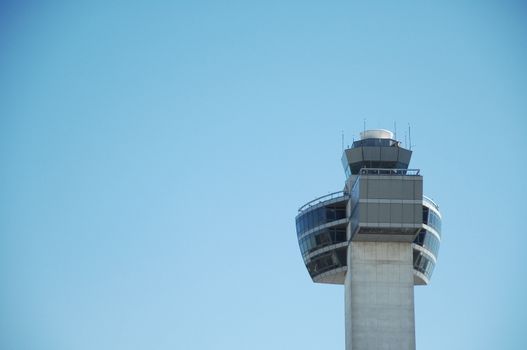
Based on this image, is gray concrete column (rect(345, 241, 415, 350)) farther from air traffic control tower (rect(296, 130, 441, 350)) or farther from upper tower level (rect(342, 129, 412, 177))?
upper tower level (rect(342, 129, 412, 177))

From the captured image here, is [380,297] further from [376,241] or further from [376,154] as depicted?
[376,154]

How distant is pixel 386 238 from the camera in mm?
118062

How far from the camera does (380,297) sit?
384ft

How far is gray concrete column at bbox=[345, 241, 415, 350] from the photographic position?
116062mm

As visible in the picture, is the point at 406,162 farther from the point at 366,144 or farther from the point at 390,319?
the point at 390,319

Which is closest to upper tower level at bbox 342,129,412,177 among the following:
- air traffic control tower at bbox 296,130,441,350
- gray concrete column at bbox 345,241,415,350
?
air traffic control tower at bbox 296,130,441,350

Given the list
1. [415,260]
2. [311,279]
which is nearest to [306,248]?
[311,279]

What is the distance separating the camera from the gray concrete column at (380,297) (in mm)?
116062

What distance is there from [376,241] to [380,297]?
605cm

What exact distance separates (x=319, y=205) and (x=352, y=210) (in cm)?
546

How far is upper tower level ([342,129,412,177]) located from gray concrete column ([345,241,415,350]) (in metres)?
9.30

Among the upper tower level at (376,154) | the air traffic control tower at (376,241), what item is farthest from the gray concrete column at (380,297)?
the upper tower level at (376,154)

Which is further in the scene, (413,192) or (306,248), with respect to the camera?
(306,248)

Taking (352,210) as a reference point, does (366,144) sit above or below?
above
